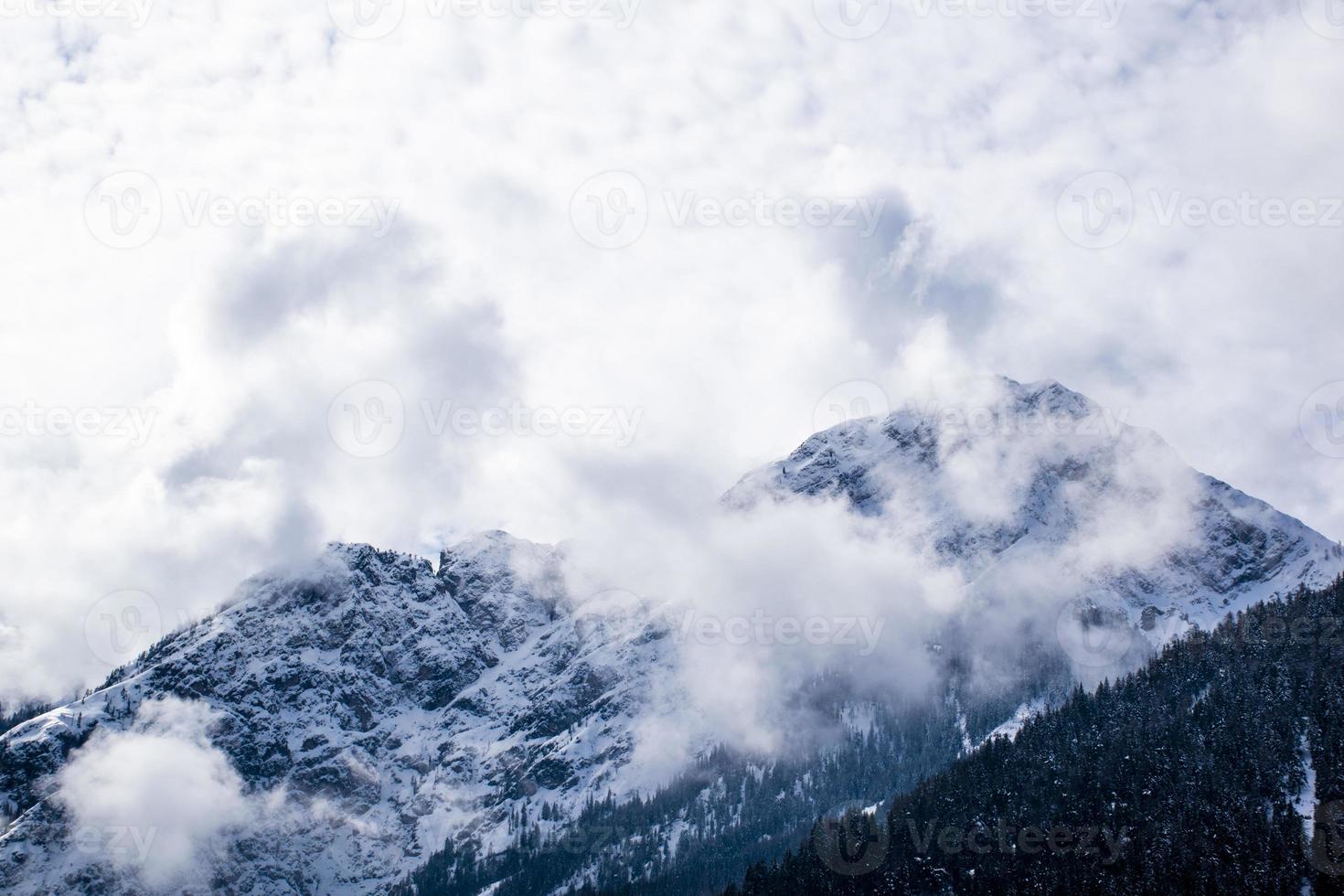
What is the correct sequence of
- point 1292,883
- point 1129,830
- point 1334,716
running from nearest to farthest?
point 1292,883
point 1129,830
point 1334,716

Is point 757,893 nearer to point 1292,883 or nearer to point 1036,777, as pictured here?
point 1036,777

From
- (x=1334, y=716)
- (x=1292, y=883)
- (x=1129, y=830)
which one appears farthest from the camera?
(x=1334, y=716)

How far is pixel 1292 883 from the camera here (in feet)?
512

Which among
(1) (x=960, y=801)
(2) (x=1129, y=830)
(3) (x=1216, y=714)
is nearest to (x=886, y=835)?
(1) (x=960, y=801)

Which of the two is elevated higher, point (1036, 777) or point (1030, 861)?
point (1036, 777)

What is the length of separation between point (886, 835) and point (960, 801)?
1381 cm

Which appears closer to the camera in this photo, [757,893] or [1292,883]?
[1292,883]

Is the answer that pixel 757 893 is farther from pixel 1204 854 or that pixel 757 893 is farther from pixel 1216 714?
pixel 1216 714

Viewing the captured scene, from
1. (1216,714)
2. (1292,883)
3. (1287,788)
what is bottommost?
(1292,883)

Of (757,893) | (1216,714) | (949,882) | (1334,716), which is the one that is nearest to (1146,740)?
(1216,714)

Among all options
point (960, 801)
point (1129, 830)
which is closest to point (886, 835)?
point (960, 801)

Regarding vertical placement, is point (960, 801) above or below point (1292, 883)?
above

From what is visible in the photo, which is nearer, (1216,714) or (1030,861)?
(1030,861)

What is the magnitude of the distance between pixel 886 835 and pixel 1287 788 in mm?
61133
